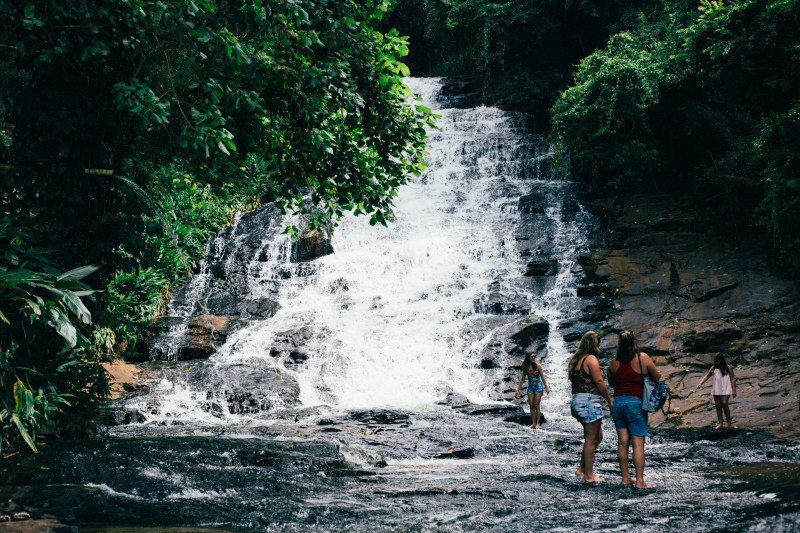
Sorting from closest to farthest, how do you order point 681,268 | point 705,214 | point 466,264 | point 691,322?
point 691,322
point 681,268
point 705,214
point 466,264

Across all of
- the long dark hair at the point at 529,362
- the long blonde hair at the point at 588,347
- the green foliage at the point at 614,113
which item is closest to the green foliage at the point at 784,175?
the green foliage at the point at 614,113

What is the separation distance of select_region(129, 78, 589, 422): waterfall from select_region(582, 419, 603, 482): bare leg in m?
6.33

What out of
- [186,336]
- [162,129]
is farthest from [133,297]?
[162,129]

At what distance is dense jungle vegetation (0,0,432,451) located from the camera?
19.3ft

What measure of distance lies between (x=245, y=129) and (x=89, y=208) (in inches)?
83.4

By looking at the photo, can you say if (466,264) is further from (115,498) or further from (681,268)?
(115,498)

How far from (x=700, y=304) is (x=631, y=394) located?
9943 mm

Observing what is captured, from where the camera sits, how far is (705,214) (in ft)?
58.0

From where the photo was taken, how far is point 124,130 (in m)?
7.52

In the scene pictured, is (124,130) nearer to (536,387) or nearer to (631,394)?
(631,394)

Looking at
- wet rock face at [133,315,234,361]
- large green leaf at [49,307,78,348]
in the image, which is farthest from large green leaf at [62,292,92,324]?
wet rock face at [133,315,234,361]

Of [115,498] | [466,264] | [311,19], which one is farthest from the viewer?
[466,264]

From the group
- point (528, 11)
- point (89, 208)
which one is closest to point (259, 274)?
point (89, 208)

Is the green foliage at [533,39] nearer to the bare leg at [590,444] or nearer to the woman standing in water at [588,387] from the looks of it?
the woman standing in water at [588,387]
